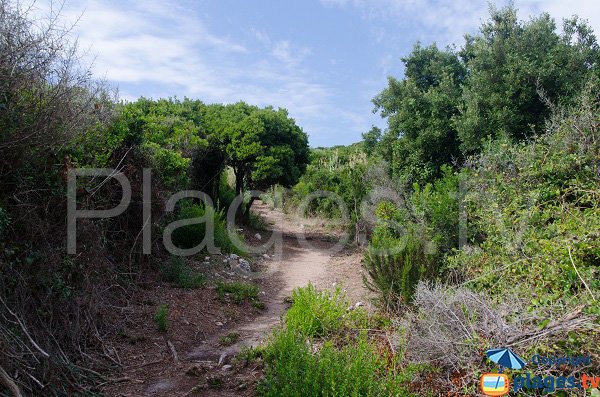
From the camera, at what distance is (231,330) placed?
6195 mm

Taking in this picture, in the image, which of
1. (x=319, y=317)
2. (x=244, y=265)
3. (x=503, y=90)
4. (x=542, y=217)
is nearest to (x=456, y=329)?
(x=319, y=317)

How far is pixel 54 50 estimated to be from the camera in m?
4.56

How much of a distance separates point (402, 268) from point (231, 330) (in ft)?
8.10

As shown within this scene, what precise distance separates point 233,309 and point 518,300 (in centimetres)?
414

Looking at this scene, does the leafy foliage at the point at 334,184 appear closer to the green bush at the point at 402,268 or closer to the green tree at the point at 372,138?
the green tree at the point at 372,138

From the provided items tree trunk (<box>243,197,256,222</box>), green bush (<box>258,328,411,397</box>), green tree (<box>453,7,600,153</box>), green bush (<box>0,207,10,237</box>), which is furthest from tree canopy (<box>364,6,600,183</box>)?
green bush (<box>0,207,10,237</box>)

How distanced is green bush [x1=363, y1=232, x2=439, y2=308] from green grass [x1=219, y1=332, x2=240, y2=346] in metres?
2.01

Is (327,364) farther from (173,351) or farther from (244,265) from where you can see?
(244,265)

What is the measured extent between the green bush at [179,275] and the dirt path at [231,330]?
0.28 m

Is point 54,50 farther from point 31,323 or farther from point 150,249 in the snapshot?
point 150,249

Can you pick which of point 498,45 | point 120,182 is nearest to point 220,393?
point 120,182

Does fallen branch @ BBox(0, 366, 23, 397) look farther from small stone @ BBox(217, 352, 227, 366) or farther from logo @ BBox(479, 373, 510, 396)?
logo @ BBox(479, 373, 510, 396)

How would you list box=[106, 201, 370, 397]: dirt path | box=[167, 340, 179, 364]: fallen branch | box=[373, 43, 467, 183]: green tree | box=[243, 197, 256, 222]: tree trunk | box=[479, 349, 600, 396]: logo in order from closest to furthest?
box=[479, 349, 600, 396]: logo → box=[106, 201, 370, 397]: dirt path → box=[167, 340, 179, 364]: fallen branch → box=[373, 43, 467, 183]: green tree → box=[243, 197, 256, 222]: tree trunk

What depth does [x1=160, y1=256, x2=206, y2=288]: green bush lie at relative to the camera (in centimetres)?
736
